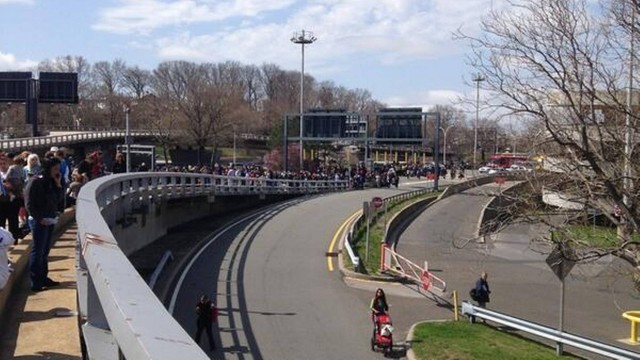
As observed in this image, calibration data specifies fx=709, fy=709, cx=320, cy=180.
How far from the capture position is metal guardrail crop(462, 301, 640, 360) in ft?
52.9

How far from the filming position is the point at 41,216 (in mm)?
7922

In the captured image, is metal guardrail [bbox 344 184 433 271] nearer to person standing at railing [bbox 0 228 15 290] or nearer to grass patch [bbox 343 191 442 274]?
grass patch [bbox 343 191 442 274]

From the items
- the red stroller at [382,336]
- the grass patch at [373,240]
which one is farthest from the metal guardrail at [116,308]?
the grass patch at [373,240]

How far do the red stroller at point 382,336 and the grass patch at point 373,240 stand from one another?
912 cm

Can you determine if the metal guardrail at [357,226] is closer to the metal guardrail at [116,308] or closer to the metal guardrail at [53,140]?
the metal guardrail at [116,308]

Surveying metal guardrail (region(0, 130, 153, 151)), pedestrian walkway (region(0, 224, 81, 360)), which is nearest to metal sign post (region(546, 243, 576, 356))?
pedestrian walkway (region(0, 224, 81, 360))

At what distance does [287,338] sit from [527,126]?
25.2 feet

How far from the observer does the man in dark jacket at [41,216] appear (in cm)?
781

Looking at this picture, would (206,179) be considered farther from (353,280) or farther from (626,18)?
(626,18)

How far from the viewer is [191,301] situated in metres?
19.7

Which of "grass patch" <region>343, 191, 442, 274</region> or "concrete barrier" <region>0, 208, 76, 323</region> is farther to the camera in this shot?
"grass patch" <region>343, 191, 442, 274</region>

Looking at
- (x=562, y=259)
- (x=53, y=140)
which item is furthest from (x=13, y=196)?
(x=53, y=140)

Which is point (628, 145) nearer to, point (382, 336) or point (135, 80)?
point (382, 336)

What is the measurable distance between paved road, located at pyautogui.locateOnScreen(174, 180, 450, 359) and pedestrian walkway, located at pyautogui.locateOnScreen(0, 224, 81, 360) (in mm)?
7628
